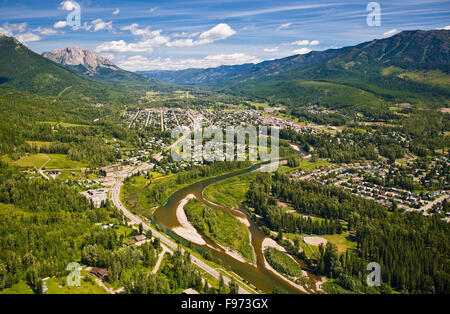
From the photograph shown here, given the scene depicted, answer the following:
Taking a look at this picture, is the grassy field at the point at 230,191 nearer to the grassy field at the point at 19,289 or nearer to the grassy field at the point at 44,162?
the grassy field at the point at 19,289

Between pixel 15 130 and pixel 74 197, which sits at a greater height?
pixel 15 130

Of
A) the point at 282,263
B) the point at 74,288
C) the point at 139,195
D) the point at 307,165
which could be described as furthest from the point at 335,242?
the point at 307,165

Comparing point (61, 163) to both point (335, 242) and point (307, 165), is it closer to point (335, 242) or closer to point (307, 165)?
point (307, 165)

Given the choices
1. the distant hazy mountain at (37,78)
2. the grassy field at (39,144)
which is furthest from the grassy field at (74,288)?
the distant hazy mountain at (37,78)

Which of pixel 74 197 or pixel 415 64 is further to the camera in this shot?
pixel 415 64

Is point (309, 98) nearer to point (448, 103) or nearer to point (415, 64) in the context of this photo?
point (448, 103)

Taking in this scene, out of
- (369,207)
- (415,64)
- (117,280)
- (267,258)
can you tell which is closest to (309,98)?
(415,64)

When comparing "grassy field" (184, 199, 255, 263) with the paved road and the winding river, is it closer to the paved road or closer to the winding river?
the winding river
